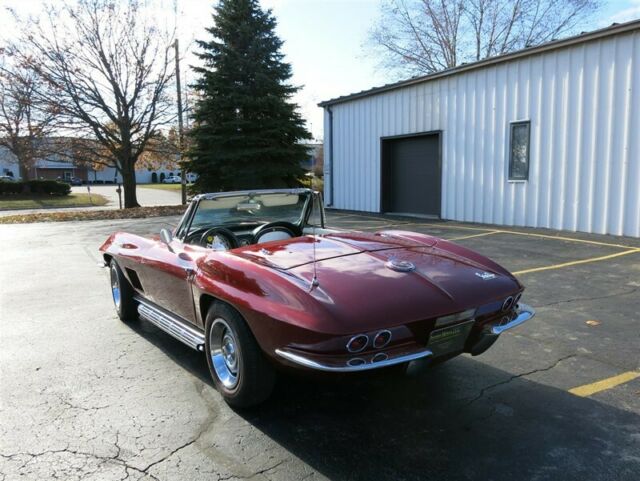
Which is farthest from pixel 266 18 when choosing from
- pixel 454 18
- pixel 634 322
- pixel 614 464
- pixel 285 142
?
pixel 614 464

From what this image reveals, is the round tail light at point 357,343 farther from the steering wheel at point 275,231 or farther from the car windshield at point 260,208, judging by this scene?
the car windshield at point 260,208

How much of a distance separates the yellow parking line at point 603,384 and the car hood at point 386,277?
0.79m

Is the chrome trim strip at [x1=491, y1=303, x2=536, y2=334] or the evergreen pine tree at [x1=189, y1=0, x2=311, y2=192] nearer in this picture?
the chrome trim strip at [x1=491, y1=303, x2=536, y2=334]

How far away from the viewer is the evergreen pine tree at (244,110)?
19.3m

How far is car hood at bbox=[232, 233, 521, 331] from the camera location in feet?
8.91

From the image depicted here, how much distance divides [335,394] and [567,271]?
489cm

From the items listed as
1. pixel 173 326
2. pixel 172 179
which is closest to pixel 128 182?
pixel 173 326

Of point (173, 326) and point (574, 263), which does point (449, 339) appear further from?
point (574, 263)

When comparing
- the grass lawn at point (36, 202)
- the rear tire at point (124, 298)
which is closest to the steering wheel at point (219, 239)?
the rear tire at point (124, 298)

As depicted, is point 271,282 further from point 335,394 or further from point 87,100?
point 87,100

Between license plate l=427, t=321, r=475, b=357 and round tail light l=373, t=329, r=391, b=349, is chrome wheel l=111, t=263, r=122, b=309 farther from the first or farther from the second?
license plate l=427, t=321, r=475, b=357

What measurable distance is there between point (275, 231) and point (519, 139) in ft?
30.5

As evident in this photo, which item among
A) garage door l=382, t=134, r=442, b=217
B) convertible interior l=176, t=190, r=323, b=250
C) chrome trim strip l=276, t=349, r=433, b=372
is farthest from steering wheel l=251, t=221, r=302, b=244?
garage door l=382, t=134, r=442, b=217

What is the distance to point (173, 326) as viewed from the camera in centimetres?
394
